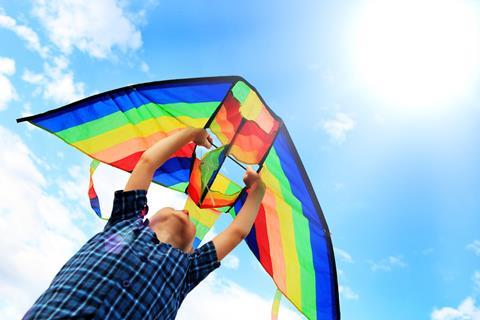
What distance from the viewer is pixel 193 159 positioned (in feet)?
10.5

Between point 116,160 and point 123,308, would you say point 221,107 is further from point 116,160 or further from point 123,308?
point 123,308

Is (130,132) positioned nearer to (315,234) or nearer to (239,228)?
(239,228)

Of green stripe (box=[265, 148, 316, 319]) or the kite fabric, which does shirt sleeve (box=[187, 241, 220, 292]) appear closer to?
the kite fabric

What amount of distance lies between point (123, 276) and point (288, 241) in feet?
5.98

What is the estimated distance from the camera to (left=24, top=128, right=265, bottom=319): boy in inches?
59.9

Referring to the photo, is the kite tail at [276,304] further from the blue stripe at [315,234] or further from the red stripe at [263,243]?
the blue stripe at [315,234]

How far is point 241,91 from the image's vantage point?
9.51 ft

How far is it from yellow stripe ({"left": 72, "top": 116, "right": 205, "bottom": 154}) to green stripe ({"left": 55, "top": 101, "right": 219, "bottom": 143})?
31 mm

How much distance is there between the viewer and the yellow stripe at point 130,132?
3.17 meters

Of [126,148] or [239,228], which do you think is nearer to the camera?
[239,228]

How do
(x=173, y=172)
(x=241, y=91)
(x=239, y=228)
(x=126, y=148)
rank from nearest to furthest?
(x=239, y=228), (x=241, y=91), (x=126, y=148), (x=173, y=172)

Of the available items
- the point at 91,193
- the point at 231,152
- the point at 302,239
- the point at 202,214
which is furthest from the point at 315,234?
the point at 91,193

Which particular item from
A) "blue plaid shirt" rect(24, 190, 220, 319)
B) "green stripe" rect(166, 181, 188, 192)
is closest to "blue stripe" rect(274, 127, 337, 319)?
"green stripe" rect(166, 181, 188, 192)

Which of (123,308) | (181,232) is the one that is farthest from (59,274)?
(181,232)
